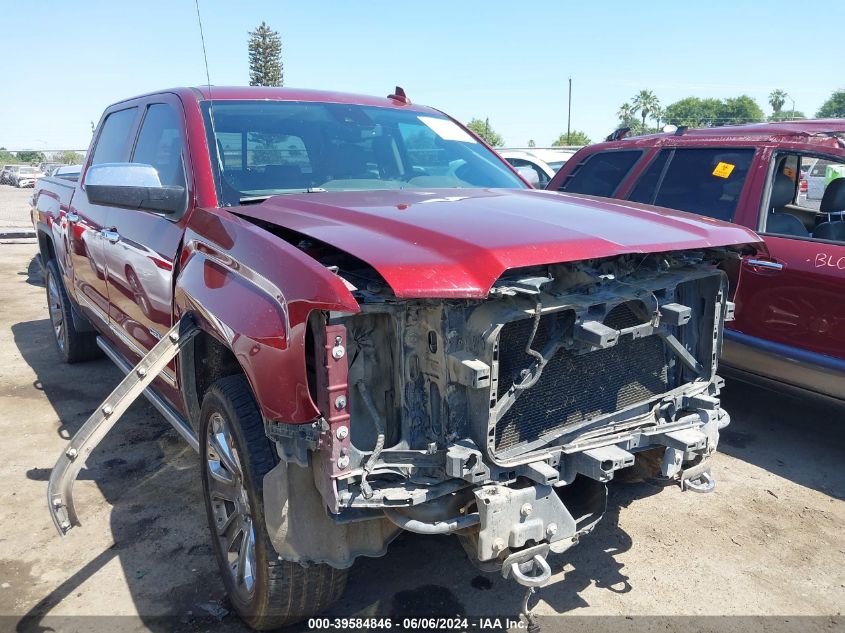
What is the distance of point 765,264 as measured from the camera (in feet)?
13.8

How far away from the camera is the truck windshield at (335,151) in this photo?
3174mm

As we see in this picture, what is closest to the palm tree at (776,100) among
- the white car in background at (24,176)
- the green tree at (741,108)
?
the green tree at (741,108)

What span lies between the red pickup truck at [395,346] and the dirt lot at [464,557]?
41 cm

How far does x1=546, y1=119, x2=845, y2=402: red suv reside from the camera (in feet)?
13.0

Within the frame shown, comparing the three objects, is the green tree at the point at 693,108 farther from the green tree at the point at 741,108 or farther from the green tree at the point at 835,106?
the green tree at the point at 835,106

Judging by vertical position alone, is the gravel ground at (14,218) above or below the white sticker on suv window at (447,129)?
below

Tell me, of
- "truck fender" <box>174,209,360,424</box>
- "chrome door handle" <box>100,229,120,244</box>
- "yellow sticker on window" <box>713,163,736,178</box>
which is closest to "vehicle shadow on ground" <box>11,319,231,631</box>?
"truck fender" <box>174,209,360,424</box>

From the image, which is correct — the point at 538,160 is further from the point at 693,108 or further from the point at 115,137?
the point at 693,108

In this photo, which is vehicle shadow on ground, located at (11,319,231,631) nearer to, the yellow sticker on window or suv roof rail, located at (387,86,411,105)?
suv roof rail, located at (387,86,411,105)

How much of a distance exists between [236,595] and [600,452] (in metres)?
1.50

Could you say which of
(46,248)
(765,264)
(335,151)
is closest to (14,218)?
(46,248)

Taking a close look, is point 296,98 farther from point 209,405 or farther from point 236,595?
point 236,595

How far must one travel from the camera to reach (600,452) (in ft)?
7.86

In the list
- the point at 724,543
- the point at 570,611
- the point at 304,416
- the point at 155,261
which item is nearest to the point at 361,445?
the point at 304,416
